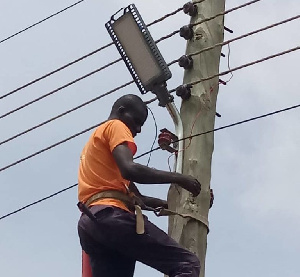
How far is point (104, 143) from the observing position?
17.4ft

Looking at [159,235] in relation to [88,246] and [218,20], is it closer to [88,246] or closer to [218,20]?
[88,246]

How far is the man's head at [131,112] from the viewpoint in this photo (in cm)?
554

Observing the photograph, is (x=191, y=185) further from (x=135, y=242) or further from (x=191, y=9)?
(x=191, y=9)

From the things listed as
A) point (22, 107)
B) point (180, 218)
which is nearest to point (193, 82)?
point (180, 218)

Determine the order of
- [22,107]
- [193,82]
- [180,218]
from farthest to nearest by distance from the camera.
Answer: [22,107] → [193,82] → [180,218]

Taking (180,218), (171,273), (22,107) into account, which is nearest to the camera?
(171,273)

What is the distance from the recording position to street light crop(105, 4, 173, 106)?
600cm

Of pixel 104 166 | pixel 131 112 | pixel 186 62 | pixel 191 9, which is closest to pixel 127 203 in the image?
pixel 104 166

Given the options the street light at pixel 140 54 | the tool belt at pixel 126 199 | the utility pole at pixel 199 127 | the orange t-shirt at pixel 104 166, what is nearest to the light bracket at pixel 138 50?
the street light at pixel 140 54

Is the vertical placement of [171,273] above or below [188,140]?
below

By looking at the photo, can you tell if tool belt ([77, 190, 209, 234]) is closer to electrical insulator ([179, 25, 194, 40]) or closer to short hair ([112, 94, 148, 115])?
short hair ([112, 94, 148, 115])

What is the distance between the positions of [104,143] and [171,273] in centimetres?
82

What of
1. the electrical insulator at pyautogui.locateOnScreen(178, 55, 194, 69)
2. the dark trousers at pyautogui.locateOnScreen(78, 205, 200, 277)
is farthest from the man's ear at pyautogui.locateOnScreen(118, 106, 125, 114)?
the electrical insulator at pyautogui.locateOnScreen(178, 55, 194, 69)

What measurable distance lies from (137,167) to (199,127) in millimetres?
1013
